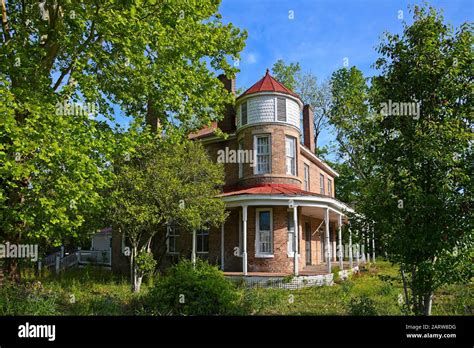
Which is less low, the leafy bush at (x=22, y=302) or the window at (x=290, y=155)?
the window at (x=290, y=155)

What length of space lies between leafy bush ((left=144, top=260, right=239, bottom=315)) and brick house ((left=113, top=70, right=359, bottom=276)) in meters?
7.16

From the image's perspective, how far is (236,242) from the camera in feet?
64.5

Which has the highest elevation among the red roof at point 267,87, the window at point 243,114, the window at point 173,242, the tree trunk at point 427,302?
the red roof at point 267,87

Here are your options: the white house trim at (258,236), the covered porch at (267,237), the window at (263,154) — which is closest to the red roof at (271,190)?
the covered porch at (267,237)

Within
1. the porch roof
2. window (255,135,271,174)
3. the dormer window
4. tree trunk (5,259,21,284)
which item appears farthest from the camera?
the dormer window

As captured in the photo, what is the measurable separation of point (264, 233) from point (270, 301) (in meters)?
6.75

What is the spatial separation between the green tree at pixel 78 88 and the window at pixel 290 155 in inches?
227

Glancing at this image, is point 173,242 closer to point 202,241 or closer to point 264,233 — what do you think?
point 202,241

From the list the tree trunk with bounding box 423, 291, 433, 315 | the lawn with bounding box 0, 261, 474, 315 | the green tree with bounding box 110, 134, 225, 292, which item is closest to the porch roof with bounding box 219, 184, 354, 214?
the green tree with bounding box 110, 134, 225, 292

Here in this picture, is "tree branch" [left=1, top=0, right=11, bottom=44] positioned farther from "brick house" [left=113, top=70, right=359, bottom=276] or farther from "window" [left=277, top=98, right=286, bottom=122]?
"window" [left=277, top=98, right=286, bottom=122]

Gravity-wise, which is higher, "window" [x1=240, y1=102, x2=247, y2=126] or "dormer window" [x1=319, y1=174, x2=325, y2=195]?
"window" [x1=240, y1=102, x2=247, y2=126]

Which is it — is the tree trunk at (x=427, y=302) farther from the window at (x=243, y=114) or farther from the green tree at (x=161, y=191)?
the window at (x=243, y=114)

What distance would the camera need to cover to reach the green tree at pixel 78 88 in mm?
9953

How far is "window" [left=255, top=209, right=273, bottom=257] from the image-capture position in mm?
18656
